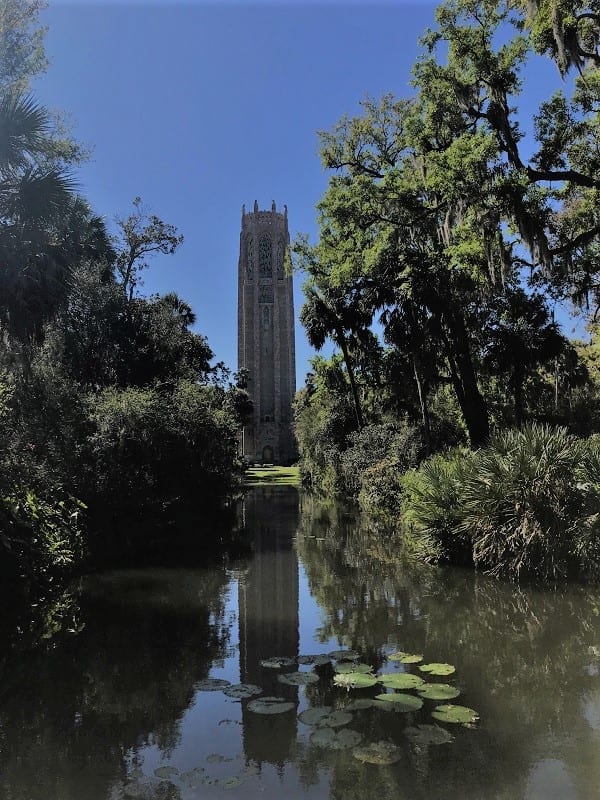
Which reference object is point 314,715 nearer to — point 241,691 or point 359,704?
point 359,704

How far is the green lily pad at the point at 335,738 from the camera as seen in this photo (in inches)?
179

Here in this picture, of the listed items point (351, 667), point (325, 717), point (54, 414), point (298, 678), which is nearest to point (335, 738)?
point (325, 717)

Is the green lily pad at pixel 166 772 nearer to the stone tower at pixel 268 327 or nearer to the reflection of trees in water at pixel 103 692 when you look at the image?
the reflection of trees in water at pixel 103 692

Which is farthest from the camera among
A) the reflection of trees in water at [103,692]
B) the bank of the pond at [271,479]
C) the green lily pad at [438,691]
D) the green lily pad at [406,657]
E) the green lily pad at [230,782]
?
the bank of the pond at [271,479]

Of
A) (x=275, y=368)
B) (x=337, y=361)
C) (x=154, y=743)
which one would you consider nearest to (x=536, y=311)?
(x=337, y=361)

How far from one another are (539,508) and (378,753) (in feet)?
22.0

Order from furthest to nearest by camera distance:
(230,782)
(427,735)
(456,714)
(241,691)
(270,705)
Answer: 1. (241,691)
2. (270,705)
3. (456,714)
4. (427,735)
5. (230,782)

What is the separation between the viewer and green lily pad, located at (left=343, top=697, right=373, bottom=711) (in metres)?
5.21

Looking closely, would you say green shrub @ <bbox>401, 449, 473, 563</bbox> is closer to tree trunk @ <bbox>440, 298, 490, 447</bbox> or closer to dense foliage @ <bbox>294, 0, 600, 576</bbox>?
dense foliage @ <bbox>294, 0, 600, 576</bbox>

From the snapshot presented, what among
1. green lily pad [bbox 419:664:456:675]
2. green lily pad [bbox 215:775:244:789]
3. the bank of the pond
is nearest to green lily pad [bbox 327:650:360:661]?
green lily pad [bbox 419:664:456:675]

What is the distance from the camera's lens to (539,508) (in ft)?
32.7

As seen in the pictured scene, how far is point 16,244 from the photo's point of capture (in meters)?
11.9

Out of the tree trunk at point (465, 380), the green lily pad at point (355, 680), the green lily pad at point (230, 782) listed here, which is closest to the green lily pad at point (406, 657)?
the green lily pad at point (355, 680)

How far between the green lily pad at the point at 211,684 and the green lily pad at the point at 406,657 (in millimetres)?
1940
